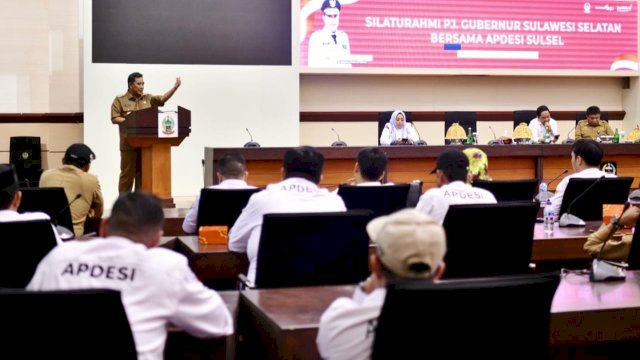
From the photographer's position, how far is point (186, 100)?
1056cm

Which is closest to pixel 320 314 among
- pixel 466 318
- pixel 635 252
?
pixel 466 318

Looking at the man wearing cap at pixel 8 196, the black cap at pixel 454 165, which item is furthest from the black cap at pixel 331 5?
the man wearing cap at pixel 8 196

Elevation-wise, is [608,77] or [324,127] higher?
[608,77]

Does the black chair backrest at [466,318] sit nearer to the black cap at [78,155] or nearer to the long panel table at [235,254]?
the long panel table at [235,254]

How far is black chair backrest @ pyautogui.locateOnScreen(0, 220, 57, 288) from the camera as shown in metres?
3.07

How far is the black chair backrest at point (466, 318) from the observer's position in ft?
6.01

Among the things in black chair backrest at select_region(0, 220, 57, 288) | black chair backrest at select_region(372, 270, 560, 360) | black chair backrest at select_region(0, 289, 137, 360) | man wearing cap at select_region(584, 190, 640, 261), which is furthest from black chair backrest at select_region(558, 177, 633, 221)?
black chair backrest at select_region(0, 289, 137, 360)

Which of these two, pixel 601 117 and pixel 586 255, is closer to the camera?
pixel 586 255

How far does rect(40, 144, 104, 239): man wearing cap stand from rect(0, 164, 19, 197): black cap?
1931 mm

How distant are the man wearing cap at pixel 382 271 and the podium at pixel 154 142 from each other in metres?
5.90

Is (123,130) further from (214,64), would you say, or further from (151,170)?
(214,64)

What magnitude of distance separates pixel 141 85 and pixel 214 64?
1957 millimetres

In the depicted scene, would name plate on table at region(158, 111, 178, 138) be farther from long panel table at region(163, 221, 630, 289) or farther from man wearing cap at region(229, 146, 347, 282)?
man wearing cap at region(229, 146, 347, 282)

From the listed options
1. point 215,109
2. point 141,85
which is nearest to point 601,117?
point 215,109
